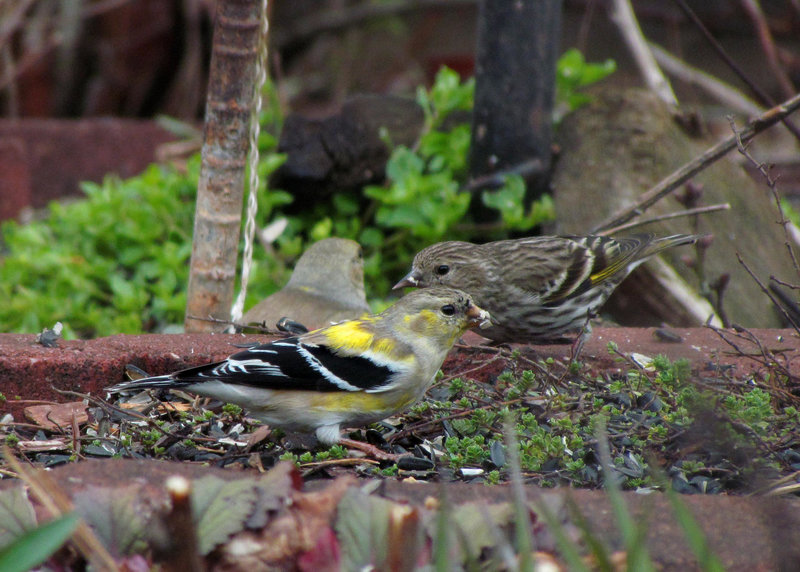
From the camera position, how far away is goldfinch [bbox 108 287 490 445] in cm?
319

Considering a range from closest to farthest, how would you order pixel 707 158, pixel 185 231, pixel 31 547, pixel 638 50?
pixel 31 547 → pixel 707 158 → pixel 185 231 → pixel 638 50

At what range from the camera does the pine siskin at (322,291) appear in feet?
15.5

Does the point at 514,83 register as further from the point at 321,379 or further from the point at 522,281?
the point at 321,379

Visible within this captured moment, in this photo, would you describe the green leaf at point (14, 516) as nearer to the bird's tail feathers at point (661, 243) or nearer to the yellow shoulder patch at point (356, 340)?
the yellow shoulder patch at point (356, 340)

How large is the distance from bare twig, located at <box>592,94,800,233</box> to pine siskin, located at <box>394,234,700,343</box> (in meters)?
0.29

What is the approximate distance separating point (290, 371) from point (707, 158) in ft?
7.98

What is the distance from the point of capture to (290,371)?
325 centimetres

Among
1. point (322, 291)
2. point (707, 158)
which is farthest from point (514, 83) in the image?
point (322, 291)

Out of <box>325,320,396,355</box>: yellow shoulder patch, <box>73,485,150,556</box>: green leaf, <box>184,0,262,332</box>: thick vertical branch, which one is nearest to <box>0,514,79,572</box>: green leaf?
<box>73,485,150,556</box>: green leaf

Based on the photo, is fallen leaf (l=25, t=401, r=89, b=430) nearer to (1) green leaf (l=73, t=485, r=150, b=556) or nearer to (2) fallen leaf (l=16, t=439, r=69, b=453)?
(2) fallen leaf (l=16, t=439, r=69, b=453)

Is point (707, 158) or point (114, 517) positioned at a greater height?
point (707, 158)

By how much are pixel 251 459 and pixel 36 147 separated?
19.2 ft

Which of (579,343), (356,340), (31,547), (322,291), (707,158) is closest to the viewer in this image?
(31,547)

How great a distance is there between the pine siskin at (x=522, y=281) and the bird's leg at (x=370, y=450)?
1382mm
